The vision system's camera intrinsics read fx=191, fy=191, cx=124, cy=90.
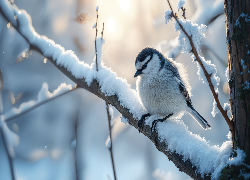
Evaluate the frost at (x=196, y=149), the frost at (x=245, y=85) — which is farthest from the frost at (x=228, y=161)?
the frost at (x=245, y=85)

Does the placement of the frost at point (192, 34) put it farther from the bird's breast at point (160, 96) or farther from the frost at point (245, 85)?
the bird's breast at point (160, 96)

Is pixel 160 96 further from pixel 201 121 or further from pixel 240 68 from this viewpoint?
pixel 240 68

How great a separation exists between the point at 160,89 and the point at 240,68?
72 centimetres

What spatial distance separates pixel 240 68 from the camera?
2.66 ft

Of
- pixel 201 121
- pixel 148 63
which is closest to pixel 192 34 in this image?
pixel 148 63

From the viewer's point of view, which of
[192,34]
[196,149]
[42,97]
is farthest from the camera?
[42,97]

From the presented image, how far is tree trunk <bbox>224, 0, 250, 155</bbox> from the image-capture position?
786 millimetres

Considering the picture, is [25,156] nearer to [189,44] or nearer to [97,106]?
[97,106]

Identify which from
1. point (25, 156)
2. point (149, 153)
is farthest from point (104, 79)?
point (25, 156)

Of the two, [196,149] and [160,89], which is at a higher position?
[160,89]

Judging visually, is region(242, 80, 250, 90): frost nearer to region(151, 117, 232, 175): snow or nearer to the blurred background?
region(151, 117, 232, 175): snow

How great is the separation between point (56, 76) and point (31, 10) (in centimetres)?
111

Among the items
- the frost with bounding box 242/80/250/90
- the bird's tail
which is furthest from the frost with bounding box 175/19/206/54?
the bird's tail

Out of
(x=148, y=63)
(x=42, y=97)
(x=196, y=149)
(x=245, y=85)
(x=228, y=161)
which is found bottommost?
(x=228, y=161)
